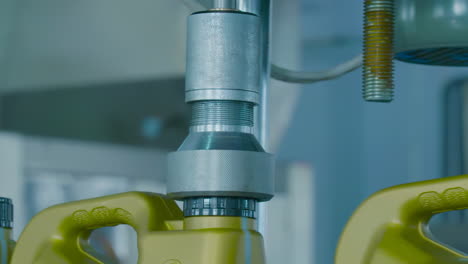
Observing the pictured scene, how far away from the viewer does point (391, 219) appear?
0.30 meters

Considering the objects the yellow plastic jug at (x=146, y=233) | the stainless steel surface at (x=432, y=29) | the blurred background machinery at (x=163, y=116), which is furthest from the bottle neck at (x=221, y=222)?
the blurred background machinery at (x=163, y=116)

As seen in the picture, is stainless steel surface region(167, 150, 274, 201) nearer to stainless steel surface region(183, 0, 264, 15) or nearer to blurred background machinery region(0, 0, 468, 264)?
stainless steel surface region(183, 0, 264, 15)

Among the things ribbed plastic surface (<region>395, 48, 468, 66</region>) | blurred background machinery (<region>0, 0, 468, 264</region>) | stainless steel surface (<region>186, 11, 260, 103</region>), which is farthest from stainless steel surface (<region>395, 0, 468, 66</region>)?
blurred background machinery (<region>0, 0, 468, 264</region>)

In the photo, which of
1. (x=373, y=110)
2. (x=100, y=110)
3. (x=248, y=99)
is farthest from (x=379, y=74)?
(x=373, y=110)

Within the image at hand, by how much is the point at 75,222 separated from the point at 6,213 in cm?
5

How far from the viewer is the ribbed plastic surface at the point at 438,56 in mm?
370

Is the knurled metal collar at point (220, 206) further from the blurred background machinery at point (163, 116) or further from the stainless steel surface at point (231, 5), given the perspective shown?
the blurred background machinery at point (163, 116)

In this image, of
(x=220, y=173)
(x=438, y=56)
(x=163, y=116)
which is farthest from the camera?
(x=163, y=116)

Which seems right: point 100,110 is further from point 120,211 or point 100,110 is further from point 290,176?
point 120,211

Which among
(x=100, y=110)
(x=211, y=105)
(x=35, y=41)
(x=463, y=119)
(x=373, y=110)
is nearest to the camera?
(x=211, y=105)

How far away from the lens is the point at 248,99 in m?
0.29

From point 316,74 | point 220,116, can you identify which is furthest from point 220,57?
point 316,74

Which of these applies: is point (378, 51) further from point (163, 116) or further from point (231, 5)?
point (163, 116)

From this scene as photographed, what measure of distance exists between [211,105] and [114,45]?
2157mm
